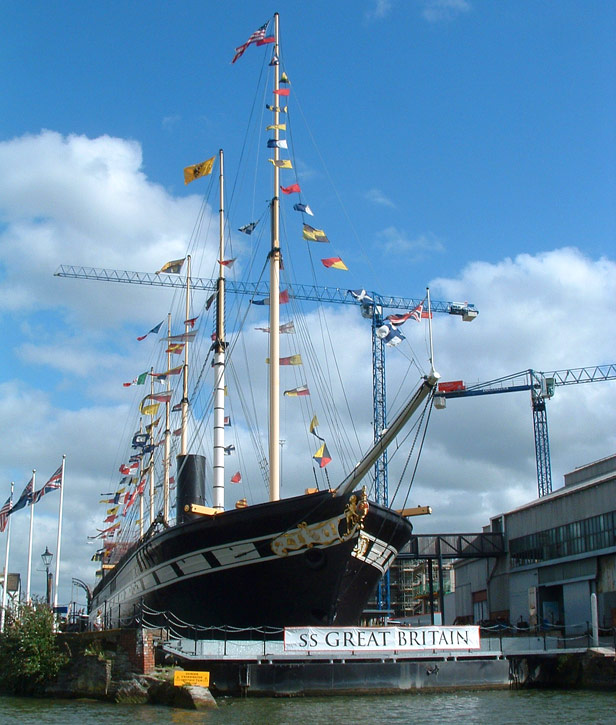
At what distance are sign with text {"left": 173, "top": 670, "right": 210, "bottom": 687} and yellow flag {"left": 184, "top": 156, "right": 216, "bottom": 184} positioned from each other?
1936 centimetres

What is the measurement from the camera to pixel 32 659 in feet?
74.9

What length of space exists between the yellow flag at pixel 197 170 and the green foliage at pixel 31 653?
56.5 ft

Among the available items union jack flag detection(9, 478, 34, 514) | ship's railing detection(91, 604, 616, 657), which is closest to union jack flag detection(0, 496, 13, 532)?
union jack flag detection(9, 478, 34, 514)

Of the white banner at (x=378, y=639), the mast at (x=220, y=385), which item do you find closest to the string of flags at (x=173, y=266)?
the mast at (x=220, y=385)

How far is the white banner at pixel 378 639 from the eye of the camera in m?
22.4

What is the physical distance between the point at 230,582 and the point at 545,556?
78.7 ft

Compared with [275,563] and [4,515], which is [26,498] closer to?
[4,515]

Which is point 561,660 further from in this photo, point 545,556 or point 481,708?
point 545,556

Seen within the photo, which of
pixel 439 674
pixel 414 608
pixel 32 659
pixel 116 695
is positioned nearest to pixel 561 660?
pixel 439 674

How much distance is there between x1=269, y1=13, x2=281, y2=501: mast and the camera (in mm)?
28719

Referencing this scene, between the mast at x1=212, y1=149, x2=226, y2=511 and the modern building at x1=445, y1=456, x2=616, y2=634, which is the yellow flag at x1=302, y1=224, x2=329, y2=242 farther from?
the modern building at x1=445, y1=456, x2=616, y2=634

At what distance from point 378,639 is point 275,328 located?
473 inches

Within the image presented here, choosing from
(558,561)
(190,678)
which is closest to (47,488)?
(190,678)

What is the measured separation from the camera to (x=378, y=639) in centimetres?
2308
